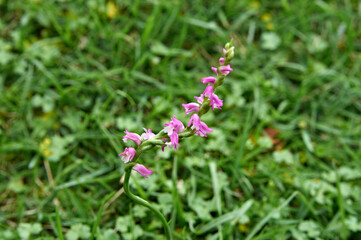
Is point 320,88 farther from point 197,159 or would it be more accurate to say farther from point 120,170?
point 120,170

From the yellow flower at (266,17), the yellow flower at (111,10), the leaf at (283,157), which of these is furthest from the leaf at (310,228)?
the yellow flower at (111,10)

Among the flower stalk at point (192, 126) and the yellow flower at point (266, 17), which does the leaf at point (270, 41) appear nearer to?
the yellow flower at point (266, 17)

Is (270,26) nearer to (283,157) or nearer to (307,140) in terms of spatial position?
(307,140)

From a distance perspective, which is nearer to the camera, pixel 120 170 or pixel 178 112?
pixel 120 170

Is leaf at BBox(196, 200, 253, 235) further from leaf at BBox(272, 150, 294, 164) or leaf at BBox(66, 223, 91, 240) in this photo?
leaf at BBox(66, 223, 91, 240)

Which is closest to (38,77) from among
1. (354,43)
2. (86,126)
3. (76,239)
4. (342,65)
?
(86,126)

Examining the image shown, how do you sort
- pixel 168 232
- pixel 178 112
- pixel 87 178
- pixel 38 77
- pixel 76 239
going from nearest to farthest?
pixel 168 232 < pixel 76 239 < pixel 87 178 < pixel 178 112 < pixel 38 77
